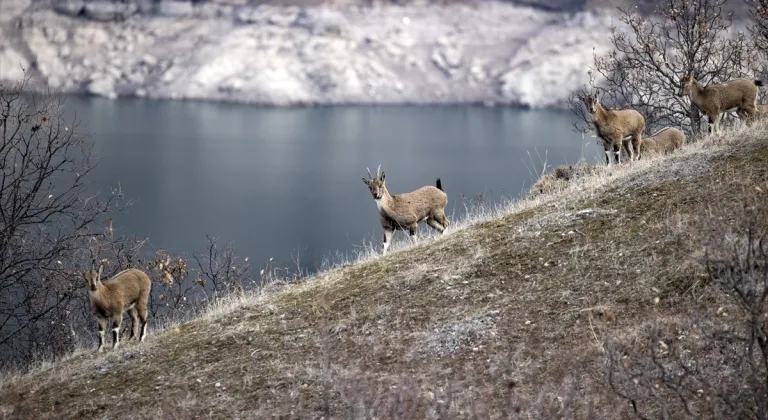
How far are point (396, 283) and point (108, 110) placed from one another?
138m

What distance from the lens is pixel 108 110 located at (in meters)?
143

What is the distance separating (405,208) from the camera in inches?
643

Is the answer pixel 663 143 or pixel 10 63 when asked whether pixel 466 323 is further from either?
pixel 10 63

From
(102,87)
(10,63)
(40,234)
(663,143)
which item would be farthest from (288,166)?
(10,63)

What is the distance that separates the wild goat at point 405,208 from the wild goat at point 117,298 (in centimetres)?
405

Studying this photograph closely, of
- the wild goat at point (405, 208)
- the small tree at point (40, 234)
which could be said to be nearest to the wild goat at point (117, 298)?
the small tree at point (40, 234)

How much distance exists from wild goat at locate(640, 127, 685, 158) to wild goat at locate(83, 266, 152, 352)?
29.9ft

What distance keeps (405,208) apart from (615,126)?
4.09m

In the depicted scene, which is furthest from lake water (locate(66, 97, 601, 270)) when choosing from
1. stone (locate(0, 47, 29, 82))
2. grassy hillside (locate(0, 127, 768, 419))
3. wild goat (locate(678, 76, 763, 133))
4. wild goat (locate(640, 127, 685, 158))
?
stone (locate(0, 47, 29, 82))

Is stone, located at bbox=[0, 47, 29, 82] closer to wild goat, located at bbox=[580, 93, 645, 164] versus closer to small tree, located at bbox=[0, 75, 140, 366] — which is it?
small tree, located at bbox=[0, 75, 140, 366]

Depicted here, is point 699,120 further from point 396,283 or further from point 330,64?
point 330,64

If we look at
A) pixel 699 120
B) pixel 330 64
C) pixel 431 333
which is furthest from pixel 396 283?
pixel 330 64

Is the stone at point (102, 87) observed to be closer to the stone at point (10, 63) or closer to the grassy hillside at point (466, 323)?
the stone at point (10, 63)

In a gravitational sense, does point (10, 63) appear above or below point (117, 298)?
below
